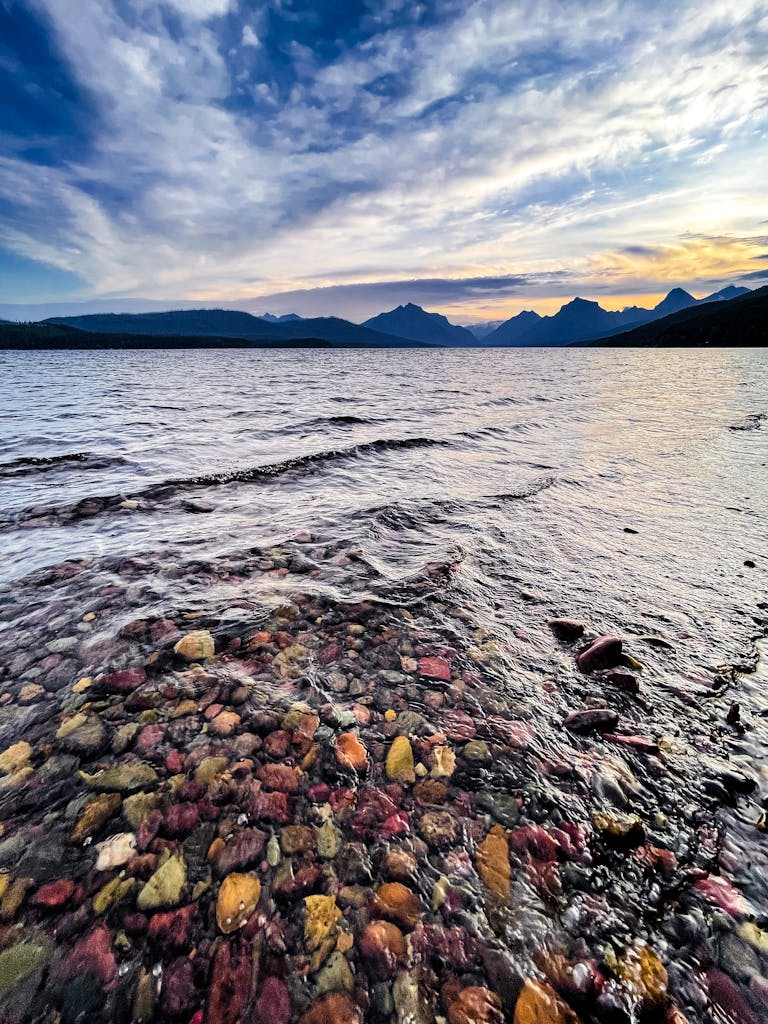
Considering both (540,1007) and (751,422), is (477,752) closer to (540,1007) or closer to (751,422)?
(540,1007)

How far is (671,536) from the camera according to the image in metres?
7.17

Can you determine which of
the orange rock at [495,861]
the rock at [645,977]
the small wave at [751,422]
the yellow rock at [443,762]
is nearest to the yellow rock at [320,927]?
the orange rock at [495,861]

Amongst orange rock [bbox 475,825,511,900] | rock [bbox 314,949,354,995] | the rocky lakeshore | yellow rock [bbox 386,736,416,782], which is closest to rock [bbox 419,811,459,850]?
the rocky lakeshore

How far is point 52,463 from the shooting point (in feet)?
39.2

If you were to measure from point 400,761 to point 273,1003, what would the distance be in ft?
4.67

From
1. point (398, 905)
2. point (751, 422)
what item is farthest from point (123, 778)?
point (751, 422)

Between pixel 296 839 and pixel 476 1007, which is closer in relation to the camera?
pixel 476 1007

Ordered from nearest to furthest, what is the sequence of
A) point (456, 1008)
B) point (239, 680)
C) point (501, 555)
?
point (456, 1008) → point (239, 680) → point (501, 555)

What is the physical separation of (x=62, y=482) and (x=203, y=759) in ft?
32.2

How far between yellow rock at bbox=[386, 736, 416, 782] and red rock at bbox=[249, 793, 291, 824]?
27.9 inches

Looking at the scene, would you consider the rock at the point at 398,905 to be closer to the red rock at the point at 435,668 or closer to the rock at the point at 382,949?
the rock at the point at 382,949

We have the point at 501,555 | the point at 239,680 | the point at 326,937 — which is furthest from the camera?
the point at 501,555

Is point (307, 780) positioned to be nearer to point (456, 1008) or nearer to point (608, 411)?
point (456, 1008)

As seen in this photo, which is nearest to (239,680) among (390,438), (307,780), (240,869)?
(307,780)
